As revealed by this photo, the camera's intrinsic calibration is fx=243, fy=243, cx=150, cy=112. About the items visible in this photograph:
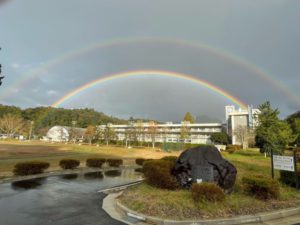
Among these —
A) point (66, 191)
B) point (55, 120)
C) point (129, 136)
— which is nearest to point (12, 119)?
point (55, 120)

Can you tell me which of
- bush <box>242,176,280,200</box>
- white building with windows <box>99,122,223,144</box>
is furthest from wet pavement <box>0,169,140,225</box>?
white building with windows <box>99,122,223,144</box>

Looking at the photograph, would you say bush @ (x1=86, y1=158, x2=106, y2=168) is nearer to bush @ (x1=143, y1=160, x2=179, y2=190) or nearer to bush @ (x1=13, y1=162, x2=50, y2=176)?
bush @ (x1=13, y1=162, x2=50, y2=176)

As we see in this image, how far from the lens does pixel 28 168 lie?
13820 millimetres

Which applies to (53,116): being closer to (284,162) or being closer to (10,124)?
(10,124)

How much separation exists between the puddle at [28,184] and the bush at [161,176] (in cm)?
518

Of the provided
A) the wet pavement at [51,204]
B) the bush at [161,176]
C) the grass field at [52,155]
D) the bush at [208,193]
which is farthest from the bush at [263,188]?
the grass field at [52,155]

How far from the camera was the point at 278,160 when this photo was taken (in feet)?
29.9

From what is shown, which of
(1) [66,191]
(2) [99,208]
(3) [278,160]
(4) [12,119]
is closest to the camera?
(2) [99,208]

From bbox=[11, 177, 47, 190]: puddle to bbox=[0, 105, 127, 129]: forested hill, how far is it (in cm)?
10593

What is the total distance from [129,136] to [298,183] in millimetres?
59976

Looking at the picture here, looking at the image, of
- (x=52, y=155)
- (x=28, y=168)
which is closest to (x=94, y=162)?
(x=28, y=168)

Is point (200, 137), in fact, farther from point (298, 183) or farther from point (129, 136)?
point (298, 183)

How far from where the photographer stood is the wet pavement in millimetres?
6285

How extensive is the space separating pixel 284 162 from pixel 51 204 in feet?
27.0
